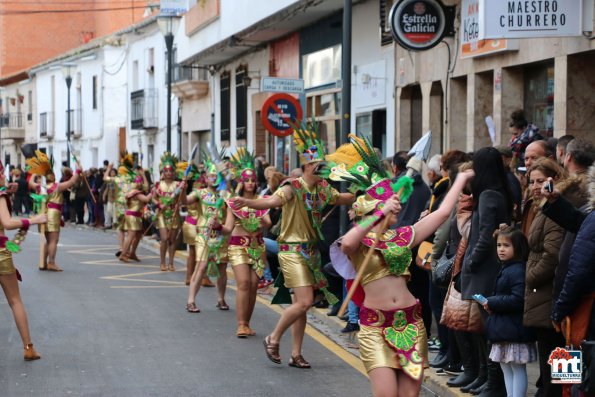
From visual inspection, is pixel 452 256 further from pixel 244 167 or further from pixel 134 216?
pixel 134 216

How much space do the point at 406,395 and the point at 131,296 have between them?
9053 mm

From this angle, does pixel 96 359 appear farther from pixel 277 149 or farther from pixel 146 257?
pixel 277 149

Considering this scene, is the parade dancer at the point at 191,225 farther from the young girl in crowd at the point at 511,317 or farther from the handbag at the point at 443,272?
the young girl in crowd at the point at 511,317

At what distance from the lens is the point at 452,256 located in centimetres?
924

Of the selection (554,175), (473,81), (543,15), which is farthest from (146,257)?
(554,175)

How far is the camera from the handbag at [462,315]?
846 centimetres

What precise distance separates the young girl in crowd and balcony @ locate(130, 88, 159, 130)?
35023 mm

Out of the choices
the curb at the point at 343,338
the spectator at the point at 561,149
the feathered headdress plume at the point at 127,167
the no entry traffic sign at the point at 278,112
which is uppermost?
the no entry traffic sign at the point at 278,112

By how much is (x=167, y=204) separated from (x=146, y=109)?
24.1 metres

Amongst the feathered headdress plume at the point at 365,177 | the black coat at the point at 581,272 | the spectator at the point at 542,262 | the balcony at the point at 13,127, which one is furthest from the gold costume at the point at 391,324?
the balcony at the point at 13,127

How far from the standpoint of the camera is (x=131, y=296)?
604 inches

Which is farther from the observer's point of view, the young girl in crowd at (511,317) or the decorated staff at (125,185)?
the decorated staff at (125,185)

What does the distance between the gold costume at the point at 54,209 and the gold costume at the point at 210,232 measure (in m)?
4.87

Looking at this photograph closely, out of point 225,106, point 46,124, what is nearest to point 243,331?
point 225,106
